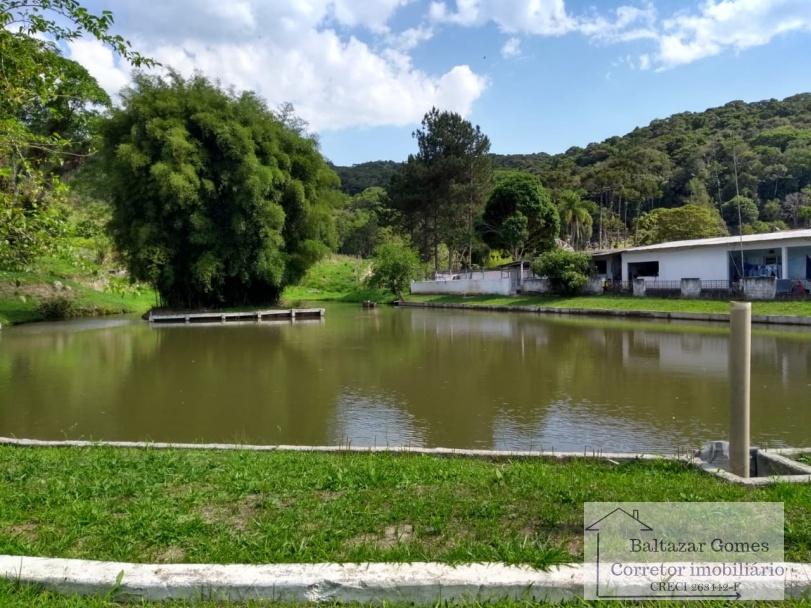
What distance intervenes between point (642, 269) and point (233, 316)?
22.8 meters

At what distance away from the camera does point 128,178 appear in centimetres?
2645

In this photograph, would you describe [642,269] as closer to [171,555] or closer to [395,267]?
[395,267]

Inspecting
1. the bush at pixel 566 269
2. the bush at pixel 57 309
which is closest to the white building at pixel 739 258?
the bush at pixel 566 269

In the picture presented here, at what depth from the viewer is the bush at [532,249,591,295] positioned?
104 ft

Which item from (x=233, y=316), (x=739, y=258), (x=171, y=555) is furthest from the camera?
(x=739, y=258)

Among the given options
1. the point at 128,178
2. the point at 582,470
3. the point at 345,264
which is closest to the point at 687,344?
the point at 582,470

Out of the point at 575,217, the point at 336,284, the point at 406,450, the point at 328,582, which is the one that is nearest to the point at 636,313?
the point at 406,450

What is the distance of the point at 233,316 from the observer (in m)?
27.4

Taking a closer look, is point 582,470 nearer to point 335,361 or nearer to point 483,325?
point 335,361

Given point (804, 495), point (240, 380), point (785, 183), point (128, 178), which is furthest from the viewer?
point (785, 183)

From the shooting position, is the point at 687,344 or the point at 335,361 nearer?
the point at 335,361

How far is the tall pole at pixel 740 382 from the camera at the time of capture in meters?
4.31

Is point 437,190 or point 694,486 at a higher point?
point 437,190

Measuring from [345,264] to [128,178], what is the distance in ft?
107
